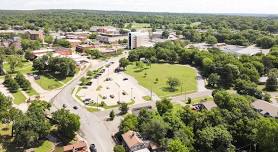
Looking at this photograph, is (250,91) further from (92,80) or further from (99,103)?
(92,80)

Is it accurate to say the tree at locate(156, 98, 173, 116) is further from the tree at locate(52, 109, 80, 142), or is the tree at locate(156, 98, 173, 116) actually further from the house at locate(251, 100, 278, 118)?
the house at locate(251, 100, 278, 118)

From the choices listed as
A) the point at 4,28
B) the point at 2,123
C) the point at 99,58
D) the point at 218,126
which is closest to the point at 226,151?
the point at 218,126

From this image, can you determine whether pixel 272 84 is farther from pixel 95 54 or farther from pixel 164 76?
pixel 95 54

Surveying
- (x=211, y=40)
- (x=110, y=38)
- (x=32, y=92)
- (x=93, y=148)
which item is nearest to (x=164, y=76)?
(x=32, y=92)

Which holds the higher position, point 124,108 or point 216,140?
point 216,140

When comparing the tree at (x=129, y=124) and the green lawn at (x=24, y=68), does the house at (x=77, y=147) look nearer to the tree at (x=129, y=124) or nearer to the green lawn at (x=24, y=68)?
the tree at (x=129, y=124)

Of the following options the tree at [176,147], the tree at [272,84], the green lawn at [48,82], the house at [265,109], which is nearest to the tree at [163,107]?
the tree at [176,147]

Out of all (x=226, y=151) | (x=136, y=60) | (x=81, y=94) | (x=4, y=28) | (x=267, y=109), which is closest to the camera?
(x=226, y=151)
